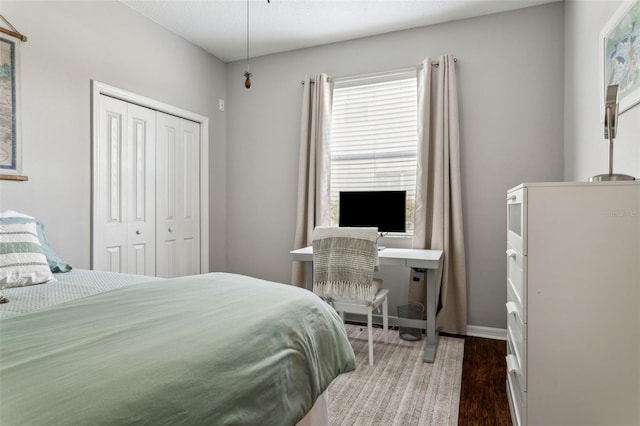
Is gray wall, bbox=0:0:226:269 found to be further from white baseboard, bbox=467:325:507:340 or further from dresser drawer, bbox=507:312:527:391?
white baseboard, bbox=467:325:507:340

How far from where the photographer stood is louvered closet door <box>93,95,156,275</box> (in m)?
2.89

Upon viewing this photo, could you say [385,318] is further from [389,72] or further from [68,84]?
[68,84]

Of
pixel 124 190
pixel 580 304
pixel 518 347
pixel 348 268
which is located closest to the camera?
pixel 580 304

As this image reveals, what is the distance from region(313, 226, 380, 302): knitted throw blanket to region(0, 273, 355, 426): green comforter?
106cm

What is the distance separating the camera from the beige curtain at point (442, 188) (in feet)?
10.4

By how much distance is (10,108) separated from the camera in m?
2.30

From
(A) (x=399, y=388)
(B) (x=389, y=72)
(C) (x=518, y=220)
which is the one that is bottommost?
(A) (x=399, y=388)

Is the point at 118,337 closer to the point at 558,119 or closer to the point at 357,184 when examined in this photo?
the point at 357,184

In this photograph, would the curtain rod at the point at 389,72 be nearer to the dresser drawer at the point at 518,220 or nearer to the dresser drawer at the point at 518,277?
the dresser drawer at the point at 518,220

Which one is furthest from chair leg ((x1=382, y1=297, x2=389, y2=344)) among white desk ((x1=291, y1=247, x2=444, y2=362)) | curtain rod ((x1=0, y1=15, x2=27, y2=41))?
curtain rod ((x1=0, y1=15, x2=27, y2=41))

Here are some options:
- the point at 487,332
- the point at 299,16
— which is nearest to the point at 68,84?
the point at 299,16

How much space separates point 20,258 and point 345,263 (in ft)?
6.09

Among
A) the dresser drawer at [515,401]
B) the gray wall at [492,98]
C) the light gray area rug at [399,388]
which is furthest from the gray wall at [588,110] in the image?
the light gray area rug at [399,388]

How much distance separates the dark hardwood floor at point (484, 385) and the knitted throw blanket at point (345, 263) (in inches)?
32.5
